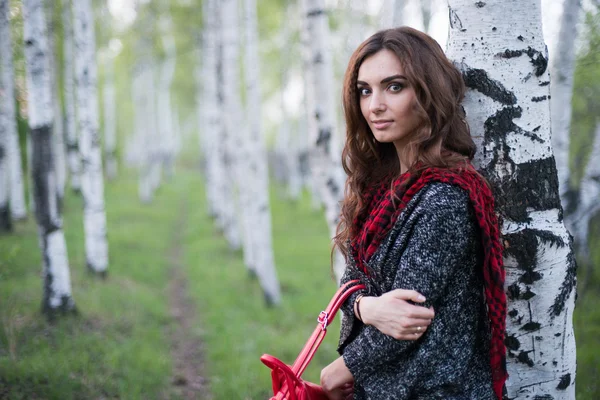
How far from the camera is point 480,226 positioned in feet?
5.28

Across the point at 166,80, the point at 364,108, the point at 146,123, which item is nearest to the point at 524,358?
the point at 364,108

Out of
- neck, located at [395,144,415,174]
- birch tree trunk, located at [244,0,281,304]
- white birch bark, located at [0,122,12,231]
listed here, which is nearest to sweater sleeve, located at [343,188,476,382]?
neck, located at [395,144,415,174]

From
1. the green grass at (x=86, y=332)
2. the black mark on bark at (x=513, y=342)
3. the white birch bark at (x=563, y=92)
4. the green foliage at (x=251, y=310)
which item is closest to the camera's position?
the black mark on bark at (x=513, y=342)

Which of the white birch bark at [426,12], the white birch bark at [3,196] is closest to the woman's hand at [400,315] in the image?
the white birch bark at [426,12]

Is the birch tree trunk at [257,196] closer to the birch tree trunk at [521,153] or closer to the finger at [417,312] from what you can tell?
the birch tree trunk at [521,153]

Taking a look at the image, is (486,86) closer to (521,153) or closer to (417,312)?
(521,153)

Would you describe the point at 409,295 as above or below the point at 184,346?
above

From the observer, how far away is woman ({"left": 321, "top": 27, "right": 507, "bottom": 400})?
1595 millimetres

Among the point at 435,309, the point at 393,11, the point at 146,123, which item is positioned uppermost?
the point at 393,11

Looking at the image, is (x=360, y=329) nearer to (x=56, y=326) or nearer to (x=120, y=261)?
(x=56, y=326)

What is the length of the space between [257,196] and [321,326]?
598cm

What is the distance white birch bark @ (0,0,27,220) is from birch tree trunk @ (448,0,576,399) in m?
5.36

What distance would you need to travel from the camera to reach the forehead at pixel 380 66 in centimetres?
180

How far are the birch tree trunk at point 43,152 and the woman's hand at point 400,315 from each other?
4584 millimetres
